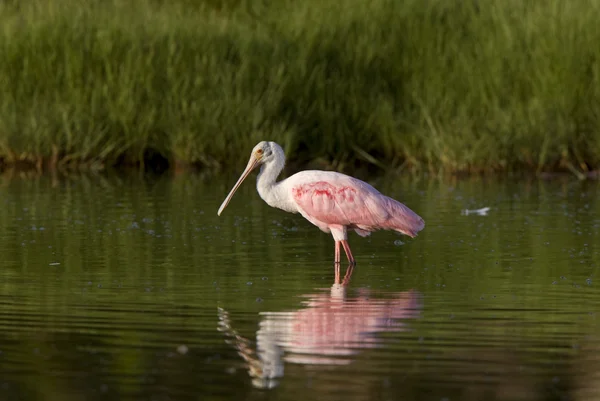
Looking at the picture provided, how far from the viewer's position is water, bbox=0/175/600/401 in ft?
23.4

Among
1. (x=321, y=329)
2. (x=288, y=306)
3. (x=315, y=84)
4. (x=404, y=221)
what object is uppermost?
(x=321, y=329)

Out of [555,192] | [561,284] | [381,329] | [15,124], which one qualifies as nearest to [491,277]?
[561,284]

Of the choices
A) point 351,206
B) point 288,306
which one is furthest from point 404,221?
point 288,306

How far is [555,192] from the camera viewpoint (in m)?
18.7

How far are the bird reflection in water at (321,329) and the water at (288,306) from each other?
0.06 feet

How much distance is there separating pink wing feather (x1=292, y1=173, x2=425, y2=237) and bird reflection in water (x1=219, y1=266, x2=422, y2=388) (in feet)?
6.11

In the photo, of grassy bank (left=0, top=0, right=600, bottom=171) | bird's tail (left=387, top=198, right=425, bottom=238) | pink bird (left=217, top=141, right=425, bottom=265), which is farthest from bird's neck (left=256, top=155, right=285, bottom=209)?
grassy bank (left=0, top=0, right=600, bottom=171)

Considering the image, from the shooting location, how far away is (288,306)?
374 inches

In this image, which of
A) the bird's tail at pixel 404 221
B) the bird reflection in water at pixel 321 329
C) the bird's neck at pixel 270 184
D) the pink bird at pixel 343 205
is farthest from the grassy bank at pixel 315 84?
the bird reflection in water at pixel 321 329

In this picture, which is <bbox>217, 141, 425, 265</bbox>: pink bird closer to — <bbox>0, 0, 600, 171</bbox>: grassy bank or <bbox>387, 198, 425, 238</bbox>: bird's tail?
<bbox>387, 198, 425, 238</bbox>: bird's tail

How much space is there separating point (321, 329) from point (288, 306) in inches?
39.3

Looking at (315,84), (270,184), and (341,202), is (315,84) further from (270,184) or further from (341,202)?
(341,202)

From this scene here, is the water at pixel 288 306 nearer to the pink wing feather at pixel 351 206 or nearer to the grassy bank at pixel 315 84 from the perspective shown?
the pink wing feather at pixel 351 206

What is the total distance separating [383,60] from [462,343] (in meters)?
16.0
